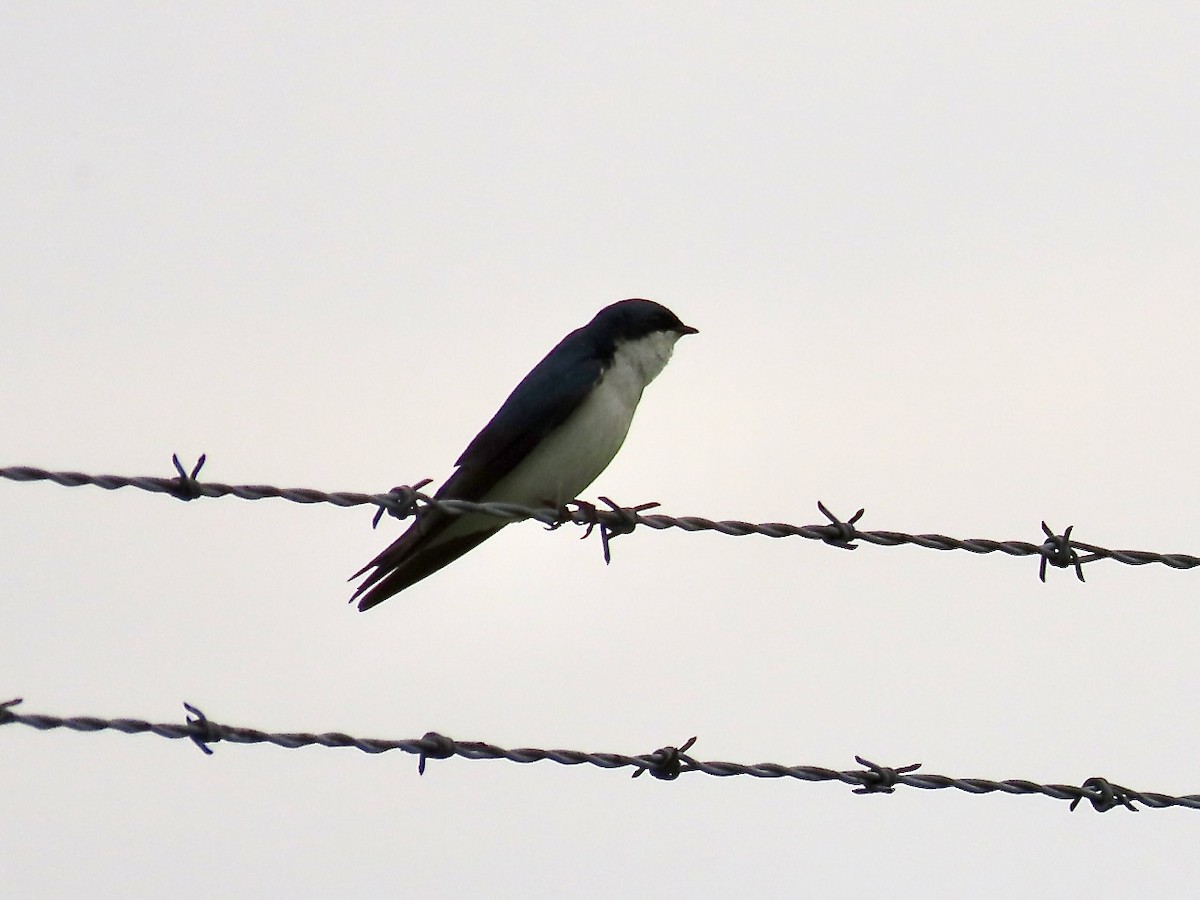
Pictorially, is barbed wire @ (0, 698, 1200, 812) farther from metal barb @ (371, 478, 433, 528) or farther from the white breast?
the white breast

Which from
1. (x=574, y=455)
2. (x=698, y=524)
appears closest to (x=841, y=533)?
(x=698, y=524)

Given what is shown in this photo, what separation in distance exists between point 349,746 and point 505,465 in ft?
10.3

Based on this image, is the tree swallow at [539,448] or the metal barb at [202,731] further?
the tree swallow at [539,448]

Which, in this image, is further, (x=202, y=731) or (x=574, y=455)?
(x=574, y=455)

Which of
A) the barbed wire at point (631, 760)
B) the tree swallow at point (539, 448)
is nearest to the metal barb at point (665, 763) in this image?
the barbed wire at point (631, 760)

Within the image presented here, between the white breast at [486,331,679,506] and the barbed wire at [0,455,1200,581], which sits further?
the white breast at [486,331,679,506]

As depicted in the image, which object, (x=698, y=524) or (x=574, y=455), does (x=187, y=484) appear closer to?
(x=698, y=524)

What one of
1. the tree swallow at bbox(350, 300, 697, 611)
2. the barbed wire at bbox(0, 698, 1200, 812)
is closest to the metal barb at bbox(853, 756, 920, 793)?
the barbed wire at bbox(0, 698, 1200, 812)

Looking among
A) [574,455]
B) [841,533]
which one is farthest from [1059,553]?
[574,455]

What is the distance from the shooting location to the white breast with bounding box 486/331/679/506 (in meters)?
6.80

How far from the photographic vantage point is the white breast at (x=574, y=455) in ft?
22.3

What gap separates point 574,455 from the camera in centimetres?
680

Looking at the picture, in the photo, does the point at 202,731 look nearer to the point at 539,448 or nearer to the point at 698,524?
the point at 698,524

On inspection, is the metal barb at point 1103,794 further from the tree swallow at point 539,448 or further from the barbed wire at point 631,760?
the tree swallow at point 539,448
